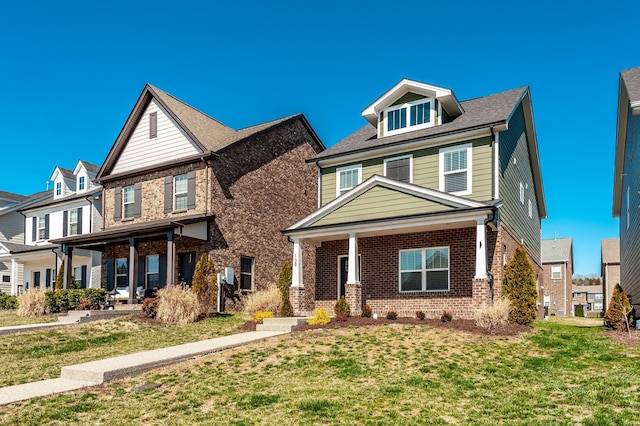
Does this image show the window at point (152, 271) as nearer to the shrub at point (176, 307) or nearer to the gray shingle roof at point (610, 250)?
the shrub at point (176, 307)

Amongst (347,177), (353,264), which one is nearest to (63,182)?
(347,177)

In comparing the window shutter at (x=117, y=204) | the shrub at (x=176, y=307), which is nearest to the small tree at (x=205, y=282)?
the shrub at (x=176, y=307)

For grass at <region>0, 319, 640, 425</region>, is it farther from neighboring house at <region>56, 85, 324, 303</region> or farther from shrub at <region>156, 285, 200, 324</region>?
neighboring house at <region>56, 85, 324, 303</region>

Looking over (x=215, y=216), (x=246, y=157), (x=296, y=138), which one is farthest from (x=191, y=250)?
(x=296, y=138)

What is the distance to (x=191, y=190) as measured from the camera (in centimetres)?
2350

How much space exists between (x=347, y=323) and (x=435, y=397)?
7.26 m

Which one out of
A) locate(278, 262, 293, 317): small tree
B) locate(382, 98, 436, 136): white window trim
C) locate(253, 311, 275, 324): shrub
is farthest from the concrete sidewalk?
locate(382, 98, 436, 136): white window trim

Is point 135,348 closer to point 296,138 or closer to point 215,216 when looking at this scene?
point 215,216

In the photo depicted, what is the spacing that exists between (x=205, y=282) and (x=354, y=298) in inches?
271

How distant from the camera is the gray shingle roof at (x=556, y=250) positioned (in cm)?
5069

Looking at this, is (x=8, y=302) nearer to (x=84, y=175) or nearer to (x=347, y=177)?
(x=84, y=175)

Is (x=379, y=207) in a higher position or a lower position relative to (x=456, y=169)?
lower

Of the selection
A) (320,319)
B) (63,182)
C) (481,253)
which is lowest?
(320,319)

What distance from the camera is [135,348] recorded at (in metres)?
13.9
